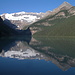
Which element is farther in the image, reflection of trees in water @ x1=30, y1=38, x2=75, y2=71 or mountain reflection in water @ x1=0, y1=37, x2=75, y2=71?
mountain reflection in water @ x1=0, y1=37, x2=75, y2=71

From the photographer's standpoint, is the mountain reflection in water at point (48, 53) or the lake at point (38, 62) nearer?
the lake at point (38, 62)

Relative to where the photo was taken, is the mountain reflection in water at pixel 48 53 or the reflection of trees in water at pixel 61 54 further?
the mountain reflection in water at pixel 48 53

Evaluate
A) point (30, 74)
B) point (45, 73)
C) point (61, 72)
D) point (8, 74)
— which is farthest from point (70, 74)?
point (8, 74)

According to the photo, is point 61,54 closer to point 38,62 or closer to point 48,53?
point 48,53

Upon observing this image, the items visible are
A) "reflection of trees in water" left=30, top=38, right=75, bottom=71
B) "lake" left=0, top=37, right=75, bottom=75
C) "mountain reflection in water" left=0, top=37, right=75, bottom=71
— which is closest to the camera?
"lake" left=0, top=37, right=75, bottom=75

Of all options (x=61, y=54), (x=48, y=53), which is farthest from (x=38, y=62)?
(x=48, y=53)

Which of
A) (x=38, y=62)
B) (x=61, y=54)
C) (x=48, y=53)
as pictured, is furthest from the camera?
(x=48, y=53)

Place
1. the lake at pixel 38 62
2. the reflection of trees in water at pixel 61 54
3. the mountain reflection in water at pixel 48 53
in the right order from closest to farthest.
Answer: the lake at pixel 38 62, the reflection of trees in water at pixel 61 54, the mountain reflection in water at pixel 48 53

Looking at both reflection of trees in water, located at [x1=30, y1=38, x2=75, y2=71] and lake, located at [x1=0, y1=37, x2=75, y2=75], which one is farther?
reflection of trees in water, located at [x1=30, y1=38, x2=75, y2=71]

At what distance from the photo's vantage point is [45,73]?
69.0ft

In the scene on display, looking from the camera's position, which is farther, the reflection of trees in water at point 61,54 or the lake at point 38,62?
the reflection of trees in water at point 61,54

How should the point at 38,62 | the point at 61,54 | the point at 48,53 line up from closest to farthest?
the point at 38,62, the point at 61,54, the point at 48,53

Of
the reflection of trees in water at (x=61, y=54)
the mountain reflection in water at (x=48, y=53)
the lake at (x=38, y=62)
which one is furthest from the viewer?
the mountain reflection in water at (x=48, y=53)

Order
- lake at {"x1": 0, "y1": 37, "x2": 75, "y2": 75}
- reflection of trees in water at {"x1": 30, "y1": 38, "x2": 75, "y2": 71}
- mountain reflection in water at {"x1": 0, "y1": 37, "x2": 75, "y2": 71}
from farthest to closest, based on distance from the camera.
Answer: mountain reflection in water at {"x1": 0, "y1": 37, "x2": 75, "y2": 71}, reflection of trees in water at {"x1": 30, "y1": 38, "x2": 75, "y2": 71}, lake at {"x1": 0, "y1": 37, "x2": 75, "y2": 75}
